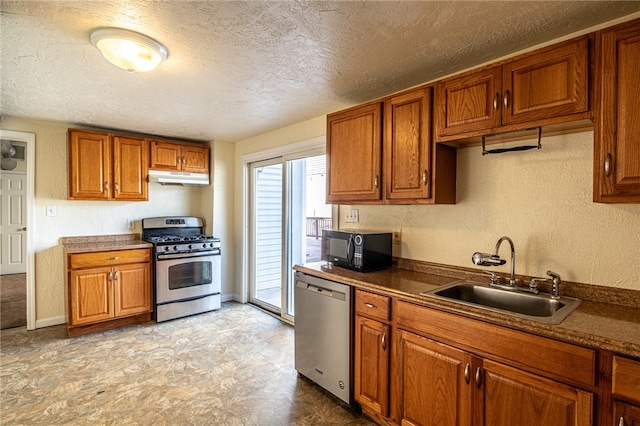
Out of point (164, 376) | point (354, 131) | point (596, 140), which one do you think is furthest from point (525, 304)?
point (164, 376)

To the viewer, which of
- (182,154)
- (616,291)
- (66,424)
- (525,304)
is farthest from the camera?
(182,154)

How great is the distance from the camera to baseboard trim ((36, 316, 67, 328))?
146 inches

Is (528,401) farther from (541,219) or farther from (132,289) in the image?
(132,289)

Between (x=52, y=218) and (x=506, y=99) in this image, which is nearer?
(x=506, y=99)

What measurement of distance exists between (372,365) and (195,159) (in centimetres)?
360

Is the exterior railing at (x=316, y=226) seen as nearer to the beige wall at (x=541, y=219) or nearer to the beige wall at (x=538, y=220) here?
the beige wall at (x=538, y=220)

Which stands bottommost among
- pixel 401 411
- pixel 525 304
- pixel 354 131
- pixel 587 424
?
pixel 401 411

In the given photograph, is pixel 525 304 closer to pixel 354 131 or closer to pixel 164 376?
pixel 354 131

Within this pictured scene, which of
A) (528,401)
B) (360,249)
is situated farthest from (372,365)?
(528,401)

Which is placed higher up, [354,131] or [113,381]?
[354,131]

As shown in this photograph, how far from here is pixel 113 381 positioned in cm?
261

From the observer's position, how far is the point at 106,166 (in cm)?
383

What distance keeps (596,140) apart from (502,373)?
3.80ft

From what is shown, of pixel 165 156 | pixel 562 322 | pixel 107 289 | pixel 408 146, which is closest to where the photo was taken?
pixel 562 322
